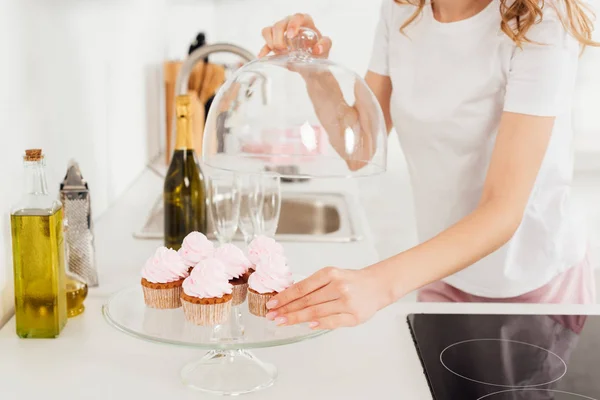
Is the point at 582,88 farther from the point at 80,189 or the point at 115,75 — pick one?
the point at 80,189

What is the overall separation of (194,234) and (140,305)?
5.0 inches

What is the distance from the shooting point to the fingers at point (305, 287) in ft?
3.07

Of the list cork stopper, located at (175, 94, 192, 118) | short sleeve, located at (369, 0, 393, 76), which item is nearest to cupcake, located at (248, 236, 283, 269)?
cork stopper, located at (175, 94, 192, 118)

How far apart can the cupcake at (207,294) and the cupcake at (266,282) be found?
0.11ft

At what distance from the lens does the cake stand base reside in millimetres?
950

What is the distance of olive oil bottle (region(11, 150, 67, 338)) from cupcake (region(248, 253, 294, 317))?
29 cm

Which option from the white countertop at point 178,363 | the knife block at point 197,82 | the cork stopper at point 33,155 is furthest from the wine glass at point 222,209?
the knife block at point 197,82

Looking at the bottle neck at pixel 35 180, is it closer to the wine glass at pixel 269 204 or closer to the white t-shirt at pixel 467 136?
the wine glass at pixel 269 204

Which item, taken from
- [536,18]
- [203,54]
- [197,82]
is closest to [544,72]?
[536,18]

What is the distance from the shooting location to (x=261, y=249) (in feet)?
3.52

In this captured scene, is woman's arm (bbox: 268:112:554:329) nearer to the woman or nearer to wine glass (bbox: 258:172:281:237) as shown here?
the woman

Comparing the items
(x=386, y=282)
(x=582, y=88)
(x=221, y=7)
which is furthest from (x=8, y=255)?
(x=582, y=88)

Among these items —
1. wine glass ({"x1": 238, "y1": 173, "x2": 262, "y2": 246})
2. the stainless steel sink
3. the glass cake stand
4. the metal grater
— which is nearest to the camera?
the glass cake stand

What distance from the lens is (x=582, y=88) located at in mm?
4656
